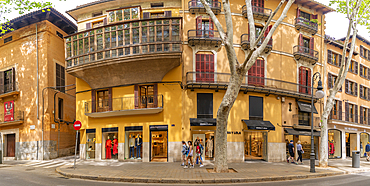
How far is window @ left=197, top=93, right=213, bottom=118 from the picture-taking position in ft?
64.1

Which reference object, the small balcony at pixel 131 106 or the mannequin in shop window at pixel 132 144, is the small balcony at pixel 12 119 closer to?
the small balcony at pixel 131 106

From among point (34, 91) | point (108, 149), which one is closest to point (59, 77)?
point (34, 91)

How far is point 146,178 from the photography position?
11.5 meters

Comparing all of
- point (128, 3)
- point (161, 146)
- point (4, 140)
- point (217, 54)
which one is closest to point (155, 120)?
point (161, 146)

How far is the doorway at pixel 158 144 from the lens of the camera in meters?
19.4

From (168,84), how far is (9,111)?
1711cm

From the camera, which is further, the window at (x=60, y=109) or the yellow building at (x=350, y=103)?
the yellow building at (x=350, y=103)

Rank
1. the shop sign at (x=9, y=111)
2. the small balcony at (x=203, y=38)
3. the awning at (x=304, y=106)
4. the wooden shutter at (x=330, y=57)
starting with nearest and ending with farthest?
1. the small balcony at (x=203, y=38)
2. the awning at (x=304, y=106)
3. the shop sign at (x=9, y=111)
4. the wooden shutter at (x=330, y=57)

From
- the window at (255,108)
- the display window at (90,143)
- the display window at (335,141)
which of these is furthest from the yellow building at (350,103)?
the display window at (90,143)

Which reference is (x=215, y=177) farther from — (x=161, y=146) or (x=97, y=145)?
(x=97, y=145)

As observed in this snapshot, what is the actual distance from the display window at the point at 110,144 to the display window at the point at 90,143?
3.51 ft

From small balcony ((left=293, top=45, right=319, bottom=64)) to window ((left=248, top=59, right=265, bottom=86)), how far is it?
3.81 m

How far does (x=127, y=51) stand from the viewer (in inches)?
742

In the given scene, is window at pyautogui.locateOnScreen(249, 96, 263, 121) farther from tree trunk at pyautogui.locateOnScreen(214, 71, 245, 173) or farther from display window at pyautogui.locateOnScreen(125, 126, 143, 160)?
display window at pyautogui.locateOnScreen(125, 126, 143, 160)
